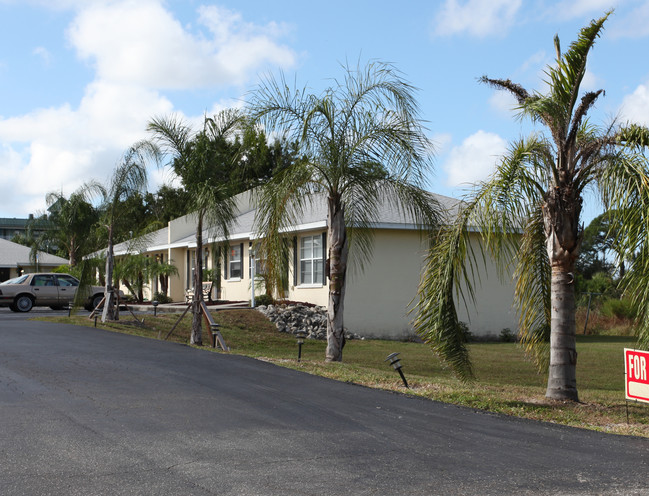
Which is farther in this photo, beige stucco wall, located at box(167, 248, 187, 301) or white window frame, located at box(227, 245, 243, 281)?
beige stucco wall, located at box(167, 248, 187, 301)

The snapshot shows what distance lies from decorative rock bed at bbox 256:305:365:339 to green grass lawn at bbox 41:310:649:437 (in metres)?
0.37

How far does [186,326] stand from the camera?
869 inches

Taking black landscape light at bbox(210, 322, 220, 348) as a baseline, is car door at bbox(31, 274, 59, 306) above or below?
above

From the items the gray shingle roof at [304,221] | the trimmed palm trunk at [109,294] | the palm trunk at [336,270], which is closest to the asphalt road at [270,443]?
the palm trunk at [336,270]

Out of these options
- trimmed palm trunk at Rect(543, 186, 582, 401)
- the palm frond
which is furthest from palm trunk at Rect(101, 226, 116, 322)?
trimmed palm trunk at Rect(543, 186, 582, 401)

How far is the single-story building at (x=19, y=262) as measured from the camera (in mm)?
45594

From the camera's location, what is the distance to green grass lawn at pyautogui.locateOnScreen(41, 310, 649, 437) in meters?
9.13

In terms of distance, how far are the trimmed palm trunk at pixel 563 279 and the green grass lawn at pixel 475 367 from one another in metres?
0.35

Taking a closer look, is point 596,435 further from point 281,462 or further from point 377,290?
point 377,290

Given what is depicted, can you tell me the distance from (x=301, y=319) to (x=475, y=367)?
8.02m

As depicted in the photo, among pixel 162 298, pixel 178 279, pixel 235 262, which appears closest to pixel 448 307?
pixel 235 262

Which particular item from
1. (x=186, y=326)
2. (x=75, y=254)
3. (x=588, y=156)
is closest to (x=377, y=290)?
(x=186, y=326)

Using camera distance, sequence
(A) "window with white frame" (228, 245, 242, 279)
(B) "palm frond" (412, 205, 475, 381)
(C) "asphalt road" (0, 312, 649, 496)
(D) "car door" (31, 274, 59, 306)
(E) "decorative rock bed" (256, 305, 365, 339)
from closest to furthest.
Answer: (C) "asphalt road" (0, 312, 649, 496) → (B) "palm frond" (412, 205, 475, 381) → (E) "decorative rock bed" (256, 305, 365, 339) → (D) "car door" (31, 274, 59, 306) → (A) "window with white frame" (228, 245, 242, 279)

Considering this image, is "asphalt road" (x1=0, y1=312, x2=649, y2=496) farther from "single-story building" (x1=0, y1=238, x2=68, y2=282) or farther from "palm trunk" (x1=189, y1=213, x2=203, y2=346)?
"single-story building" (x1=0, y1=238, x2=68, y2=282)
